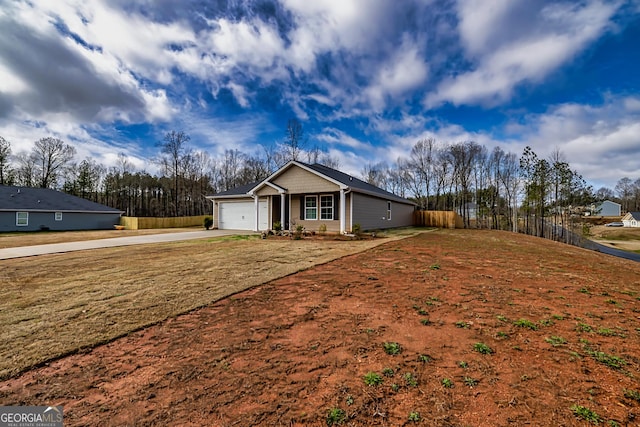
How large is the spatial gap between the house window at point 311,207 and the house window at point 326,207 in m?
0.42

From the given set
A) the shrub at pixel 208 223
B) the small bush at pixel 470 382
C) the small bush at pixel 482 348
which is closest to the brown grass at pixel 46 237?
the shrub at pixel 208 223

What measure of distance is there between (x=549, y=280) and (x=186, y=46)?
50.0 ft

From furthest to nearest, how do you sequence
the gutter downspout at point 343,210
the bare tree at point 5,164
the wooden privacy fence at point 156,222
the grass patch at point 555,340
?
1. the bare tree at point 5,164
2. the wooden privacy fence at point 156,222
3. the gutter downspout at point 343,210
4. the grass patch at point 555,340

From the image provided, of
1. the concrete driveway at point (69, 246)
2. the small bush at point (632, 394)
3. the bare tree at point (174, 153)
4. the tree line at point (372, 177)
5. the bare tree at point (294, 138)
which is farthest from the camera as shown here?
the bare tree at point (174, 153)

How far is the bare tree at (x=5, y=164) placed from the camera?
31125mm

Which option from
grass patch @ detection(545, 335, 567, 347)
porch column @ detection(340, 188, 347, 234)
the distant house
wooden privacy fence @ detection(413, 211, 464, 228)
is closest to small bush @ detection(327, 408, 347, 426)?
grass patch @ detection(545, 335, 567, 347)

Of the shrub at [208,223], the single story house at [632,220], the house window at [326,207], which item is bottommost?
the single story house at [632,220]

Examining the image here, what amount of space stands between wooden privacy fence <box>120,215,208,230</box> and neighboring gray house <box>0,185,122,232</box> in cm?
207

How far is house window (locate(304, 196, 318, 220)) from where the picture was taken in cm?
1630

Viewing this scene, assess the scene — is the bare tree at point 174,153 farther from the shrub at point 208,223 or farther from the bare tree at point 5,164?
the shrub at point 208,223

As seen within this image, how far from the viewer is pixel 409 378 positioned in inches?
99.7

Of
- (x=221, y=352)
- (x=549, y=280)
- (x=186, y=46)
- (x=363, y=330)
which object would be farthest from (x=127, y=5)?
(x=549, y=280)

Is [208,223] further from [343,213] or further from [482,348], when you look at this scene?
[482,348]

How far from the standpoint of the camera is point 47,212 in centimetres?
2338
